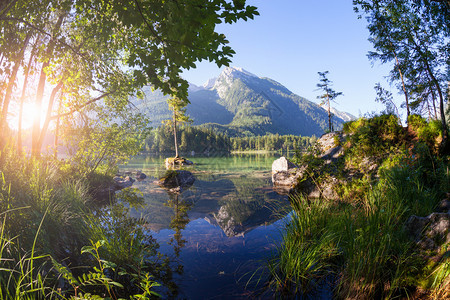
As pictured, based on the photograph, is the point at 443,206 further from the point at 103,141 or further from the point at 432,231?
the point at 103,141

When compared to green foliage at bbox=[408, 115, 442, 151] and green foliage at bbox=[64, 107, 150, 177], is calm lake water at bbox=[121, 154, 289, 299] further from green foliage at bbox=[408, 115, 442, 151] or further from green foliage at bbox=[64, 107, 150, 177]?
green foliage at bbox=[408, 115, 442, 151]

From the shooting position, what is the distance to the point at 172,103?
42125mm

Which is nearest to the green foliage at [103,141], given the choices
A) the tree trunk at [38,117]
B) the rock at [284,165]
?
the tree trunk at [38,117]

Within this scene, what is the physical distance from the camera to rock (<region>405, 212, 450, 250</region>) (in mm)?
3338

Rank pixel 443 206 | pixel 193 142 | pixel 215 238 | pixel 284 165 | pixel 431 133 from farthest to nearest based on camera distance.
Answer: pixel 193 142, pixel 284 165, pixel 431 133, pixel 215 238, pixel 443 206

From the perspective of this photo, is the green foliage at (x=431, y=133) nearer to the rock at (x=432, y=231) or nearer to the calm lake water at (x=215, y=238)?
the calm lake water at (x=215, y=238)

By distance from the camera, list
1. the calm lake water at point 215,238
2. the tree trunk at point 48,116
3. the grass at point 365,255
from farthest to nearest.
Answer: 1. the tree trunk at point 48,116
2. the calm lake water at point 215,238
3. the grass at point 365,255

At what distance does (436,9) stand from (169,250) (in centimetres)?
1539

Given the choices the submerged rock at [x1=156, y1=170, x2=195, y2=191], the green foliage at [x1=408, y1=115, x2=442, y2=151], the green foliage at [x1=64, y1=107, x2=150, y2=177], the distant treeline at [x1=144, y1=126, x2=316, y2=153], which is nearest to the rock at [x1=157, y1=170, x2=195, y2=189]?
the submerged rock at [x1=156, y1=170, x2=195, y2=191]

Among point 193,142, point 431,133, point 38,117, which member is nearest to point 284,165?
point 431,133

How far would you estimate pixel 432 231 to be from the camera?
3486 millimetres

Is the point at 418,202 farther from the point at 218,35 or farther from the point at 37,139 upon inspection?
the point at 37,139

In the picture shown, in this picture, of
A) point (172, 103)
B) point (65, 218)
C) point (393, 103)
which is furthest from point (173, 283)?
point (172, 103)

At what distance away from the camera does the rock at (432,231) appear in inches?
131
